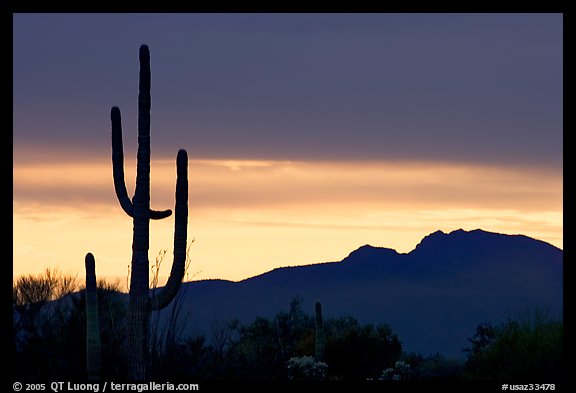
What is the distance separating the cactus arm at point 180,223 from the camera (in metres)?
17.9

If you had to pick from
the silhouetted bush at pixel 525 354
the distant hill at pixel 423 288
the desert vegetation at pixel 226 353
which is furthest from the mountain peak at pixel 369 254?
the silhouetted bush at pixel 525 354

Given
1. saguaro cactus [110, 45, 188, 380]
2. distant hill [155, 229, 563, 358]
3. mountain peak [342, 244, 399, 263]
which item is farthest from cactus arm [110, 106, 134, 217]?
mountain peak [342, 244, 399, 263]

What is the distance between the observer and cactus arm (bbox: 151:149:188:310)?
58.7ft

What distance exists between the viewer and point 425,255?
14575 cm

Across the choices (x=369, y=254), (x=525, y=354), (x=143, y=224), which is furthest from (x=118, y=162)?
(x=369, y=254)

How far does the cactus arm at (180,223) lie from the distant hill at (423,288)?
193 ft

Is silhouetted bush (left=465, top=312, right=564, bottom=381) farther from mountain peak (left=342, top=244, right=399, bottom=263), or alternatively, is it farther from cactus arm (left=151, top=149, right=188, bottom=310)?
mountain peak (left=342, top=244, right=399, bottom=263)

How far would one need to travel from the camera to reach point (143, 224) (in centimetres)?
1830

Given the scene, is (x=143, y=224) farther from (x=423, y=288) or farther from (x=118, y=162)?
(x=423, y=288)

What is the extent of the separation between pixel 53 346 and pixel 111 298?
5.40 m

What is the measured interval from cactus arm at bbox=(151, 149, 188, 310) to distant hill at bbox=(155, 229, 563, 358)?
5868cm

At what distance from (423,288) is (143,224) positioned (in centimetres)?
11289
